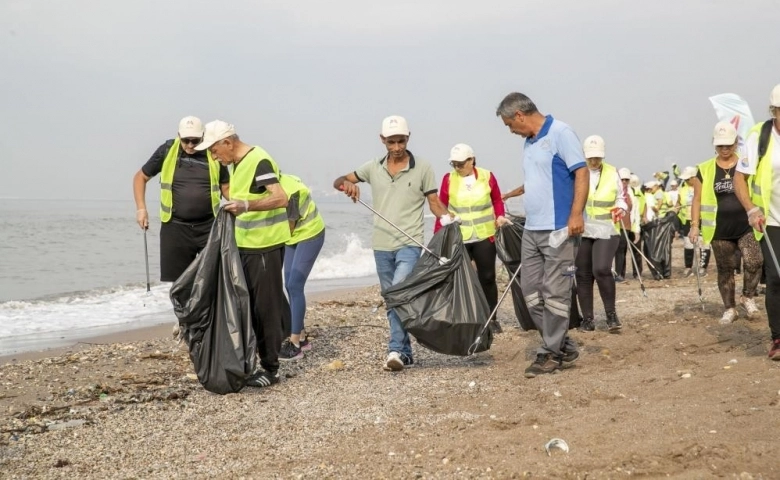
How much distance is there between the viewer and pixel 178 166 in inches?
246

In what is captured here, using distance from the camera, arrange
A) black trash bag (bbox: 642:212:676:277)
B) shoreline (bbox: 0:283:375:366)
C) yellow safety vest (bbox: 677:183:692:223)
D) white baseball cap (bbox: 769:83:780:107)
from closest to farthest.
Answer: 1. white baseball cap (bbox: 769:83:780:107)
2. shoreline (bbox: 0:283:375:366)
3. black trash bag (bbox: 642:212:676:277)
4. yellow safety vest (bbox: 677:183:692:223)

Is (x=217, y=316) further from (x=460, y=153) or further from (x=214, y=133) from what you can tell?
(x=460, y=153)

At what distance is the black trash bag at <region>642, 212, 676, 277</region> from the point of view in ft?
44.4

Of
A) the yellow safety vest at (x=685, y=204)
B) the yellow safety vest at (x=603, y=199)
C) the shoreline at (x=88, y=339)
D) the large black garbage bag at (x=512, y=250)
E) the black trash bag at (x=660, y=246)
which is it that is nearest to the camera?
the large black garbage bag at (x=512, y=250)

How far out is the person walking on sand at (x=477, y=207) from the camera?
7500 mm

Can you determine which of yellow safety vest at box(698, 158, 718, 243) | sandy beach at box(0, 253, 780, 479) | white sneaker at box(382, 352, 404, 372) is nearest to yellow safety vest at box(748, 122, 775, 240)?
sandy beach at box(0, 253, 780, 479)

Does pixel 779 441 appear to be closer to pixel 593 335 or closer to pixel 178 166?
pixel 593 335

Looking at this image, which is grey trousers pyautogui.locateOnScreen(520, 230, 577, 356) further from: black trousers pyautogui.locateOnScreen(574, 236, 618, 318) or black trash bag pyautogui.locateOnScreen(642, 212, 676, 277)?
black trash bag pyautogui.locateOnScreen(642, 212, 676, 277)

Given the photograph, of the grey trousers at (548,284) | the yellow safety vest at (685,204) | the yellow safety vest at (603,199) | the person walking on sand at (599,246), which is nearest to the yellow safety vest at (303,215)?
A: the grey trousers at (548,284)

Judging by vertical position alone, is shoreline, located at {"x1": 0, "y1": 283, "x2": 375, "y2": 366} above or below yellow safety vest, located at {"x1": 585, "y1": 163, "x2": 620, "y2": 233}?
below

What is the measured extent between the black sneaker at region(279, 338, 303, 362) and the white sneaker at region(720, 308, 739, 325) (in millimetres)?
3715

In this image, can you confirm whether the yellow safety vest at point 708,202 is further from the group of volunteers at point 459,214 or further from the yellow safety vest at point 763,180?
the yellow safety vest at point 763,180

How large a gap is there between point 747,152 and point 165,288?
10.9 m

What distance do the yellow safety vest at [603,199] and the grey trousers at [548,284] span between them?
2.09 metres
